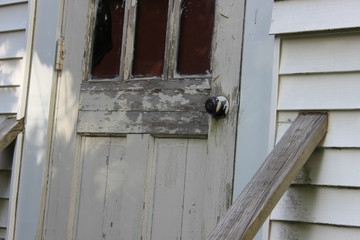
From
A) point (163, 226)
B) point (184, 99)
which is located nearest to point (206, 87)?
point (184, 99)

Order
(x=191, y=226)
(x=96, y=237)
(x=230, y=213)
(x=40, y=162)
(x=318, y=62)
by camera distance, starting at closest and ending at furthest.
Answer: (x=230, y=213)
(x=318, y=62)
(x=191, y=226)
(x=96, y=237)
(x=40, y=162)

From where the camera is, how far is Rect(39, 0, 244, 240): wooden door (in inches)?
140

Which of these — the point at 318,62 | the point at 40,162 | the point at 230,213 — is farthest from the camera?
the point at 40,162

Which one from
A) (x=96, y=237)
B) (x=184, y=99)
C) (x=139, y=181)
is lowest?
(x=96, y=237)

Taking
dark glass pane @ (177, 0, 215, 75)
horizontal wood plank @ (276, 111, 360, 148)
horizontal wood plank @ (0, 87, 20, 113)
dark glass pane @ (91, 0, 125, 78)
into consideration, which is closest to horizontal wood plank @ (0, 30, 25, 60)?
horizontal wood plank @ (0, 87, 20, 113)

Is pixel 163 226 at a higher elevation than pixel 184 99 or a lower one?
lower

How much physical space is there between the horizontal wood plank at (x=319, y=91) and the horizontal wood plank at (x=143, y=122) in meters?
0.50

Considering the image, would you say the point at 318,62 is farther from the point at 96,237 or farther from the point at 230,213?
the point at 96,237

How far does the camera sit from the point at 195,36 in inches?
147

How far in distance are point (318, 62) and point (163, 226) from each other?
3.61ft

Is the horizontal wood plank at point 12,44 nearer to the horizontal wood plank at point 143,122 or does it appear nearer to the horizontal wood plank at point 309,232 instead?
the horizontal wood plank at point 143,122

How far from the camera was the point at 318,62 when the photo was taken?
318 cm

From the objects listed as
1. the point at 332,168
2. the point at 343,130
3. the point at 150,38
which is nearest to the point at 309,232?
the point at 332,168

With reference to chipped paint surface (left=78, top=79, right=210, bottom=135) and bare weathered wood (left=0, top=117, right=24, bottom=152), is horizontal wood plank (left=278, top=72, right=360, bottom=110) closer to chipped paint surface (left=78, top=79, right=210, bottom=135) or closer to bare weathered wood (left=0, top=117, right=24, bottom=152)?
chipped paint surface (left=78, top=79, right=210, bottom=135)
